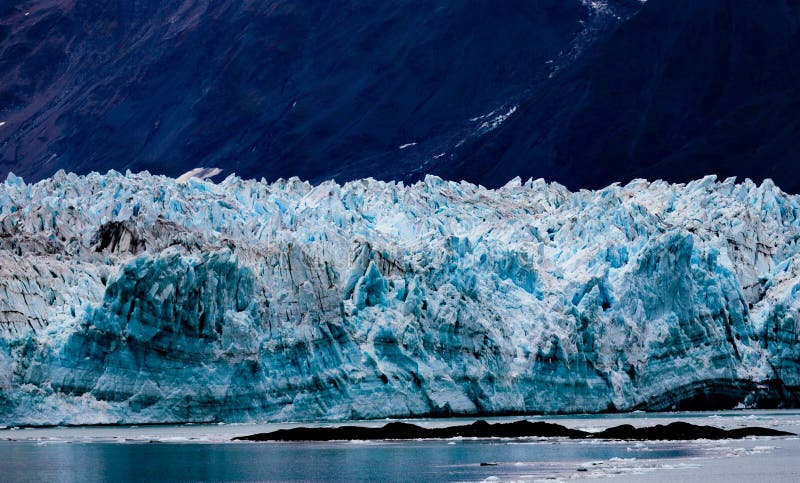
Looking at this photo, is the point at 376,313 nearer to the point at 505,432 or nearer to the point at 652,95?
the point at 505,432

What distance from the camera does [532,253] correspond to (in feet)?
153

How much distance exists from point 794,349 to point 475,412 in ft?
32.7

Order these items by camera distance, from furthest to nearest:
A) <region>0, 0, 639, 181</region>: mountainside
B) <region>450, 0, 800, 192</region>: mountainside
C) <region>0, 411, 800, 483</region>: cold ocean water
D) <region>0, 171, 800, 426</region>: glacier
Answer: <region>0, 0, 639, 181</region>: mountainside < <region>450, 0, 800, 192</region>: mountainside < <region>0, 171, 800, 426</region>: glacier < <region>0, 411, 800, 483</region>: cold ocean water

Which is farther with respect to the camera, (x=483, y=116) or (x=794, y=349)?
(x=483, y=116)

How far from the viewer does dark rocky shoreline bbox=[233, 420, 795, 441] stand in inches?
1394

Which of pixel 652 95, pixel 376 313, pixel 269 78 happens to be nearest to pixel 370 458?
pixel 376 313

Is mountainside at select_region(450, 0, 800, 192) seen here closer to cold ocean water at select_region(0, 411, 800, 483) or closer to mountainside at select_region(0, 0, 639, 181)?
mountainside at select_region(0, 0, 639, 181)

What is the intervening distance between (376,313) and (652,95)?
104m

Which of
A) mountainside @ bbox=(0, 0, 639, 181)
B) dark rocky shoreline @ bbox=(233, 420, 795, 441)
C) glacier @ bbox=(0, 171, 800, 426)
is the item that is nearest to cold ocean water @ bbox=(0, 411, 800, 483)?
dark rocky shoreline @ bbox=(233, 420, 795, 441)

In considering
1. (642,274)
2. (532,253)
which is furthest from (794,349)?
(532,253)

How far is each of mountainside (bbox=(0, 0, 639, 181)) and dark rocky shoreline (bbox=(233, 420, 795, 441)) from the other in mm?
106257

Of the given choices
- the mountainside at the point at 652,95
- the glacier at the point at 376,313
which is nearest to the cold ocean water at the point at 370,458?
the glacier at the point at 376,313

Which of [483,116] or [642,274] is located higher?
[483,116]

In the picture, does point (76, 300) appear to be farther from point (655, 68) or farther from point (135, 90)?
point (135, 90)
